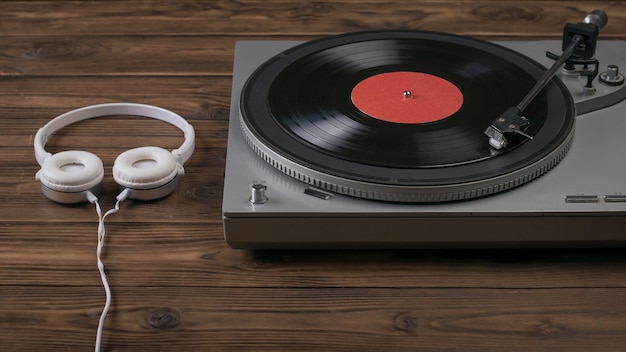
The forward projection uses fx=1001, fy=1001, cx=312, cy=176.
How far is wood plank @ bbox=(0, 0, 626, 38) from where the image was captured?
1932 mm

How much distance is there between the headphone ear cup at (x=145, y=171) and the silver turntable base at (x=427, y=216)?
11 centimetres

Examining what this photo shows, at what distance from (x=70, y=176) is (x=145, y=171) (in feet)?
0.33

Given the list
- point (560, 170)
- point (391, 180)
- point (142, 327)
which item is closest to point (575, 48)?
point (560, 170)

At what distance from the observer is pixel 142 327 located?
3.84ft

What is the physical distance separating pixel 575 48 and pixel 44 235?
0.82m

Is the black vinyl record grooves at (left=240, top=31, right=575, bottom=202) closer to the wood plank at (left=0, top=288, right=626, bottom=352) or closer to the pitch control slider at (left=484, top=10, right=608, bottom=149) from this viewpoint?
the pitch control slider at (left=484, top=10, right=608, bottom=149)

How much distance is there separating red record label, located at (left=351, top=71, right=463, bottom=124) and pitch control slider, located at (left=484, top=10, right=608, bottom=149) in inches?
3.5

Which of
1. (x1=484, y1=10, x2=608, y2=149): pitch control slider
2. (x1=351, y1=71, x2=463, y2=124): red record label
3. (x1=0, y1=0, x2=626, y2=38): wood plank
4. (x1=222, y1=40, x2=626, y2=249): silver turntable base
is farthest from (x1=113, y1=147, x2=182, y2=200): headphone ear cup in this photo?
(x1=0, y1=0, x2=626, y2=38): wood plank

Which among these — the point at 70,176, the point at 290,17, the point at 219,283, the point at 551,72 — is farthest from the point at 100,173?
the point at 290,17

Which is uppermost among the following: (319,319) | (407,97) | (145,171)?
(407,97)

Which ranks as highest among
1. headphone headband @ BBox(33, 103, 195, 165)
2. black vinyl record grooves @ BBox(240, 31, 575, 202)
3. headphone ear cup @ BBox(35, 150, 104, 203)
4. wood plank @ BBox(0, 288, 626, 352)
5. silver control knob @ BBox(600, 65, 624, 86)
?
silver control knob @ BBox(600, 65, 624, 86)

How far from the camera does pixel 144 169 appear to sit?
53.2 inches

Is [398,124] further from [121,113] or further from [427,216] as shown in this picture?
[121,113]

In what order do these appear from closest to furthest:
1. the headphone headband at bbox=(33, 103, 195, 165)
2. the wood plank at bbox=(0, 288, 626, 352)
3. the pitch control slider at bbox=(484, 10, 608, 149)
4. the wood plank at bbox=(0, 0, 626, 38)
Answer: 1. the wood plank at bbox=(0, 288, 626, 352)
2. the pitch control slider at bbox=(484, 10, 608, 149)
3. the headphone headband at bbox=(33, 103, 195, 165)
4. the wood plank at bbox=(0, 0, 626, 38)
